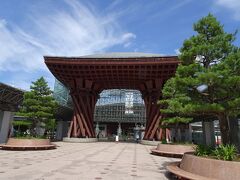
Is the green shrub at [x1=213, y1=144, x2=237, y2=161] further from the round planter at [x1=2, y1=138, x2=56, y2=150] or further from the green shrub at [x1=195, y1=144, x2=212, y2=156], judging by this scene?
the round planter at [x1=2, y1=138, x2=56, y2=150]

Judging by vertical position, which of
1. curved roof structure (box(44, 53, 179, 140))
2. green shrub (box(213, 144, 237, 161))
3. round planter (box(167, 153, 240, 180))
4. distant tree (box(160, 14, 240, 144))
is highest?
curved roof structure (box(44, 53, 179, 140))

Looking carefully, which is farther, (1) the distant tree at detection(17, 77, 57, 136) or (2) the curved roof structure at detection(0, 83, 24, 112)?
(2) the curved roof structure at detection(0, 83, 24, 112)

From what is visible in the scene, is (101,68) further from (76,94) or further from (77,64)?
(76,94)

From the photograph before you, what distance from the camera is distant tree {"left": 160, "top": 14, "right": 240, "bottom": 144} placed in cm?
1038

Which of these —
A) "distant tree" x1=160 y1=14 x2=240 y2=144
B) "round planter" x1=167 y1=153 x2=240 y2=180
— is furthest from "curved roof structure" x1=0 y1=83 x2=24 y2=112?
"round planter" x1=167 y1=153 x2=240 y2=180

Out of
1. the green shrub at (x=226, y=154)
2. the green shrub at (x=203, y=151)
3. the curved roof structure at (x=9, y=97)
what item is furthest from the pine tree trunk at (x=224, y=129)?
the curved roof structure at (x=9, y=97)

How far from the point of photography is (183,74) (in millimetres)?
A: 11867

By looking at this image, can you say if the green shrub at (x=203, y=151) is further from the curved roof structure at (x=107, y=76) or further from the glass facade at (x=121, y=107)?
the glass facade at (x=121, y=107)

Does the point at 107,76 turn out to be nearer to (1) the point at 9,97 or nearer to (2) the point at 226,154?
(1) the point at 9,97

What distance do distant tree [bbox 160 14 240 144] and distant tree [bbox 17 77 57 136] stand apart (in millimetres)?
17186

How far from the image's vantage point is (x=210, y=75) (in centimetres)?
1023

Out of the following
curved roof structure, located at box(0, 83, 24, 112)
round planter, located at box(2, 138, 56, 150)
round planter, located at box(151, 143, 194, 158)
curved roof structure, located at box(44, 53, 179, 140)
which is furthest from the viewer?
curved roof structure, located at box(44, 53, 179, 140)

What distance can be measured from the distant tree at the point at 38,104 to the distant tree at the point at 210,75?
1719 centimetres

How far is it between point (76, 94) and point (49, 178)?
122ft
